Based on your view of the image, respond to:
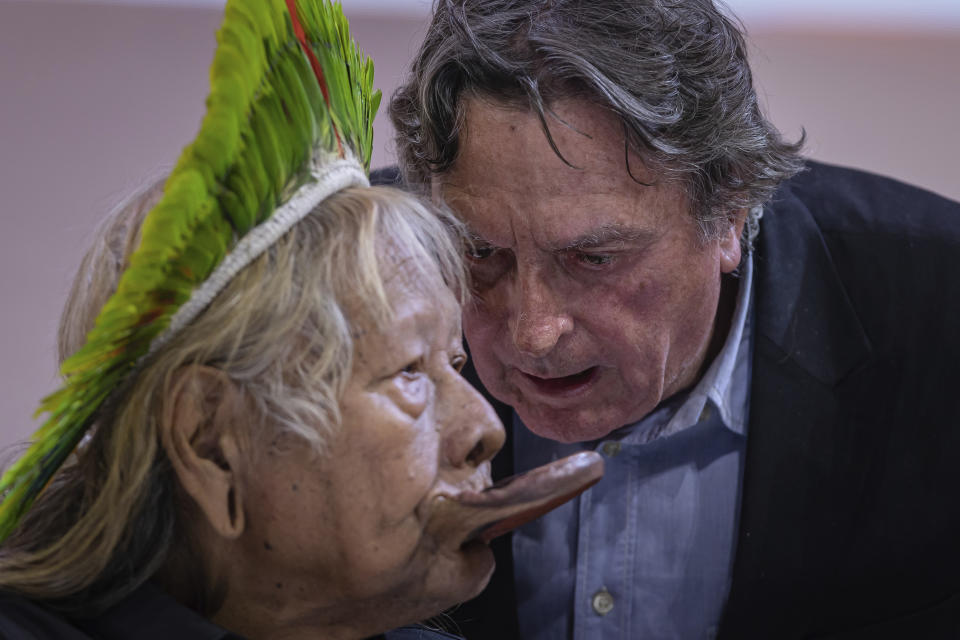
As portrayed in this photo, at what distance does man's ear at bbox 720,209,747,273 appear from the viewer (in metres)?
1.66

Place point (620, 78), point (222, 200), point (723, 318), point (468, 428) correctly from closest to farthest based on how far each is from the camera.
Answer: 1. point (222, 200)
2. point (468, 428)
3. point (620, 78)
4. point (723, 318)

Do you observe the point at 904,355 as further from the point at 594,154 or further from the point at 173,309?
the point at 173,309

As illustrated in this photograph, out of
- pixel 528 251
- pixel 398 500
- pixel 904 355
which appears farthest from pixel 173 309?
pixel 904 355

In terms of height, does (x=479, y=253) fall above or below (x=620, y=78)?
below

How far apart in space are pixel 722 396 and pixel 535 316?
47cm

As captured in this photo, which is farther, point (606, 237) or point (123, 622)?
point (606, 237)

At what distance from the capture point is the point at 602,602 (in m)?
1.75

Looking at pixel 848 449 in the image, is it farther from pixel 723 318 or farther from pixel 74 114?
pixel 74 114

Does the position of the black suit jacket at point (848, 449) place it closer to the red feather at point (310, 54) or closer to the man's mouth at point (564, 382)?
the man's mouth at point (564, 382)

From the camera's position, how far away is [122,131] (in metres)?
2.71

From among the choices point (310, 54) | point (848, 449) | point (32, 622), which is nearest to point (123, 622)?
point (32, 622)

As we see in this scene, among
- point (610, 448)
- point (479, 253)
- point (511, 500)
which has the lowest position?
point (610, 448)

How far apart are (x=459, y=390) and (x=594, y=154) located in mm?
403

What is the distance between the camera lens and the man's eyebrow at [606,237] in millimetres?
1425
